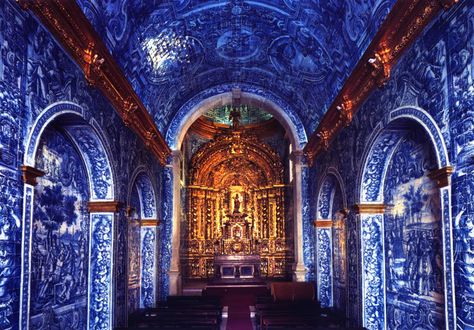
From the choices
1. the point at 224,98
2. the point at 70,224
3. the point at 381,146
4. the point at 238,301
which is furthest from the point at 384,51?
the point at 238,301

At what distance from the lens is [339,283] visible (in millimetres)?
15023

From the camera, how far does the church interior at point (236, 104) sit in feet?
21.3

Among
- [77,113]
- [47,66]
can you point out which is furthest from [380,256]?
[47,66]

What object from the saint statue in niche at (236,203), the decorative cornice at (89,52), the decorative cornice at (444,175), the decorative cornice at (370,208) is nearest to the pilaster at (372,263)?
the decorative cornice at (370,208)

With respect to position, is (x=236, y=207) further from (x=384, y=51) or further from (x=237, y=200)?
(x=384, y=51)

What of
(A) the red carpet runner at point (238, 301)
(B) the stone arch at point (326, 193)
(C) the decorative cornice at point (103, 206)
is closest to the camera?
(C) the decorative cornice at point (103, 206)

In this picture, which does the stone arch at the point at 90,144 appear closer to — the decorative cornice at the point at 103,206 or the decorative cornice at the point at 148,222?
the decorative cornice at the point at 103,206

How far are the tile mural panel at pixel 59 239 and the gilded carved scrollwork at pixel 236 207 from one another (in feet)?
47.0

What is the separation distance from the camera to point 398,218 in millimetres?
10453

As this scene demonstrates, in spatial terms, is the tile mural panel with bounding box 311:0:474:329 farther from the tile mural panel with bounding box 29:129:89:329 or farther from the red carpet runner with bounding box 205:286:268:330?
the tile mural panel with bounding box 29:129:89:329

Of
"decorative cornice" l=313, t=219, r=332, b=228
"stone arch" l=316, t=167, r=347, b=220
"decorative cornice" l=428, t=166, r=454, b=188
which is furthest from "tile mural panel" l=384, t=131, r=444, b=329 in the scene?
"decorative cornice" l=313, t=219, r=332, b=228

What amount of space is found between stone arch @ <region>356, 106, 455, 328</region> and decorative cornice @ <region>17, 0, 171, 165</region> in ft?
18.0

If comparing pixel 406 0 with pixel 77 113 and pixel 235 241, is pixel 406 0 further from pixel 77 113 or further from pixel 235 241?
pixel 235 241

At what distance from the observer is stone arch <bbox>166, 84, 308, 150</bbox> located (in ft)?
58.6
